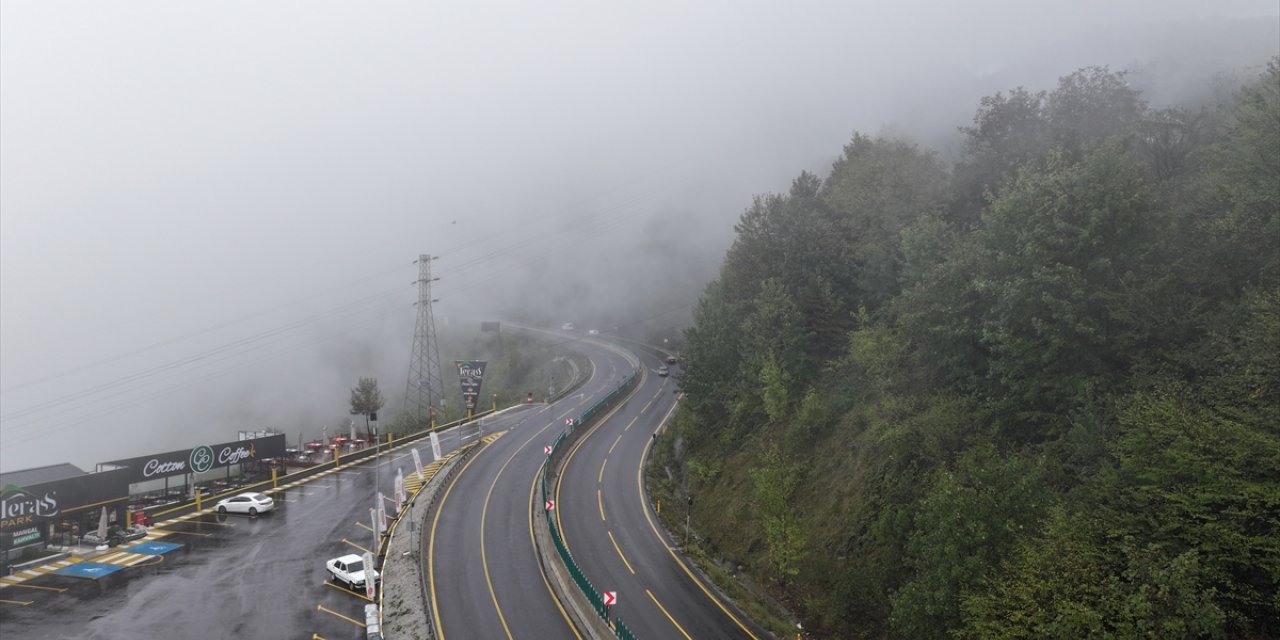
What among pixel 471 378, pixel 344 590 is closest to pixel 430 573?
pixel 344 590

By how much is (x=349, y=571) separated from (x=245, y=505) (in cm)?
1703

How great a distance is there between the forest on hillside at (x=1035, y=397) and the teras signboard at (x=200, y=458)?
32.8 m

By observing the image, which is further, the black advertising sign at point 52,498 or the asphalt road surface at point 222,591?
the black advertising sign at point 52,498

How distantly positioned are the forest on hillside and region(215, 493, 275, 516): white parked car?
98.1 feet

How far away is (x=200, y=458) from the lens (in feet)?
170

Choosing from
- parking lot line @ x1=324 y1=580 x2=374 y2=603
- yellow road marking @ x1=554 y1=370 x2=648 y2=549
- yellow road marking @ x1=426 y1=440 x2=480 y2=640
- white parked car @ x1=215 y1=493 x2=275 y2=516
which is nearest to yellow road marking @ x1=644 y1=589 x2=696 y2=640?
yellow road marking @ x1=554 y1=370 x2=648 y2=549

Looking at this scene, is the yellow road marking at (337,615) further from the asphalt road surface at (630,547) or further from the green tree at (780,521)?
the green tree at (780,521)

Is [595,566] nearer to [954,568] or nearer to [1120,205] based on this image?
[954,568]

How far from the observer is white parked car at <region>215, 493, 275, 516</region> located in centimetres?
4847

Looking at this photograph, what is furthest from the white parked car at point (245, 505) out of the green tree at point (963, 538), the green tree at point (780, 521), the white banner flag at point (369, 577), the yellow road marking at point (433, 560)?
the green tree at point (963, 538)

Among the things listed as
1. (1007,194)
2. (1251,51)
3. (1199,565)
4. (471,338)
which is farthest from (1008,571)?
(471,338)

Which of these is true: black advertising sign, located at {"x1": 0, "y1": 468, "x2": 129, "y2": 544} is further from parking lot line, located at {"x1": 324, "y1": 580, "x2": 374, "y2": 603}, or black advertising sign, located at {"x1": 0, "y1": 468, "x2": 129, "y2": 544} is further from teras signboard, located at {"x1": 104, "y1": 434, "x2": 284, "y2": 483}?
parking lot line, located at {"x1": 324, "y1": 580, "x2": 374, "y2": 603}

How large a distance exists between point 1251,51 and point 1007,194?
8928 cm

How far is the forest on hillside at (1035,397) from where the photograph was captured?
20516mm
